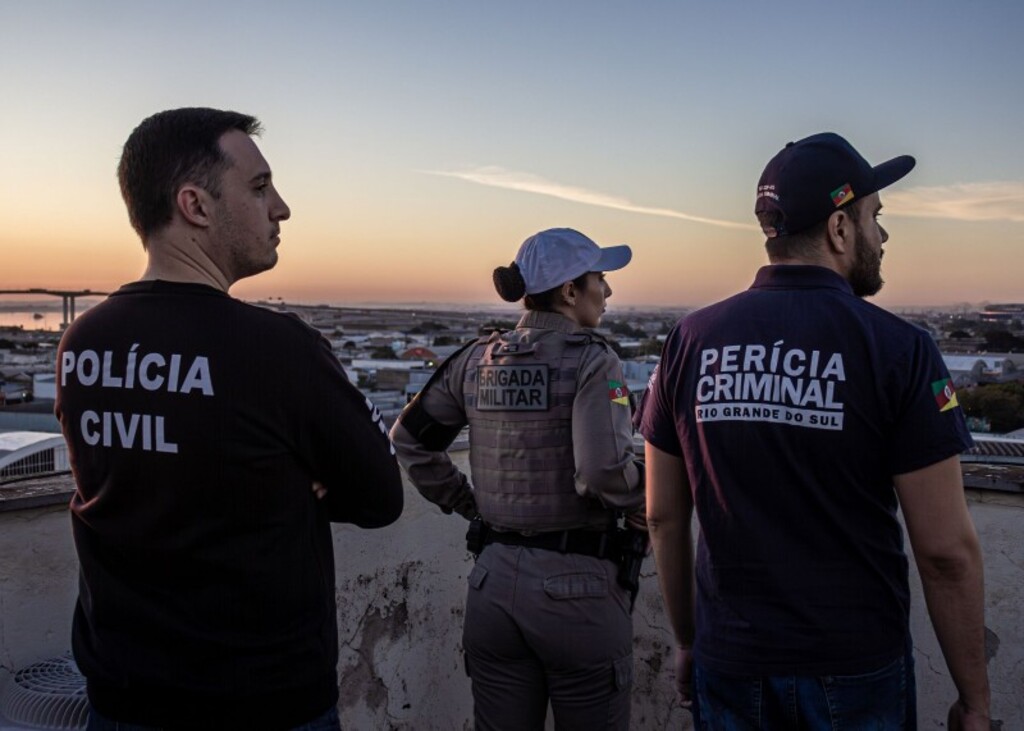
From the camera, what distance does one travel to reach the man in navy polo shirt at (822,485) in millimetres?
1597

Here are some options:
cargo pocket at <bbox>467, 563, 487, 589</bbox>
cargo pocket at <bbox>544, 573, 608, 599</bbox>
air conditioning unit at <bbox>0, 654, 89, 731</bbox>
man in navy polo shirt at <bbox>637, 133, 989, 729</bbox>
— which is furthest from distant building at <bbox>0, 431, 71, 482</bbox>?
man in navy polo shirt at <bbox>637, 133, 989, 729</bbox>

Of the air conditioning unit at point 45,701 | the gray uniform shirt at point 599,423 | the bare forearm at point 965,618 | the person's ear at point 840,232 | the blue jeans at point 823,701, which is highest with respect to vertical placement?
the person's ear at point 840,232

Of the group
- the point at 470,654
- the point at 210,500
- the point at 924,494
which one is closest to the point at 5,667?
the point at 470,654

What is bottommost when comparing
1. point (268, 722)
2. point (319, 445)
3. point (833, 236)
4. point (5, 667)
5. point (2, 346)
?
point (2, 346)

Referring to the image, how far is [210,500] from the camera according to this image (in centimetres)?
146

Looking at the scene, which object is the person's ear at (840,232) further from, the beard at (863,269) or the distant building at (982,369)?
the distant building at (982,369)

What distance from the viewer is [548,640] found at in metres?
2.31

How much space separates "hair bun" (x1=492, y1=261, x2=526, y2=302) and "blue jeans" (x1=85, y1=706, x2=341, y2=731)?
1.28 metres

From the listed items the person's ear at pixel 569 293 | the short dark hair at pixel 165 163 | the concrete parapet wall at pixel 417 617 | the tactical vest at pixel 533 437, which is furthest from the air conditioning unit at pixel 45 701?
the person's ear at pixel 569 293

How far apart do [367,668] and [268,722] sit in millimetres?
1590

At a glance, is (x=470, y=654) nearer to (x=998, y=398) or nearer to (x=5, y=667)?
(x=5, y=667)

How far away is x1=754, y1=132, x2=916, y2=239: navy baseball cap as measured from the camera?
1.77 metres

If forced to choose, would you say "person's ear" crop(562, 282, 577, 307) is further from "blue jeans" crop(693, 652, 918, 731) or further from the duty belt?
"blue jeans" crop(693, 652, 918, 731)

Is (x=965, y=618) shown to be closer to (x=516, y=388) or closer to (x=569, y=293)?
(x=516, y=388)
